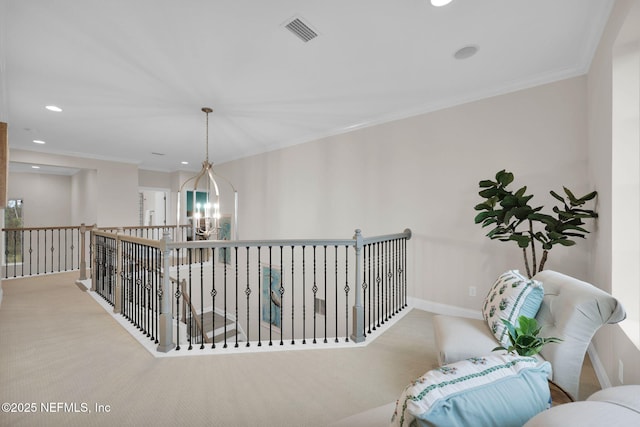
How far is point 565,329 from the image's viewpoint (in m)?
1.49

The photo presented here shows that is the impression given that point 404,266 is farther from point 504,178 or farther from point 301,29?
point 301,29

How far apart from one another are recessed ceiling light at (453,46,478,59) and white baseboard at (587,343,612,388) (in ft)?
8.98

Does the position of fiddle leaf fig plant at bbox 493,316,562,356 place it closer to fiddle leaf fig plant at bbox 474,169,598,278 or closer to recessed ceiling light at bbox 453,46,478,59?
fiddle leaf fig plant at bbox 474,169,598,278

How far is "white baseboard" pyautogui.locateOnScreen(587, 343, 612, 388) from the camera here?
1988mm

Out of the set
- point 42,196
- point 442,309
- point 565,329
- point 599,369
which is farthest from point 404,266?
point 42,196

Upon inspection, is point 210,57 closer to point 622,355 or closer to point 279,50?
point 279,50

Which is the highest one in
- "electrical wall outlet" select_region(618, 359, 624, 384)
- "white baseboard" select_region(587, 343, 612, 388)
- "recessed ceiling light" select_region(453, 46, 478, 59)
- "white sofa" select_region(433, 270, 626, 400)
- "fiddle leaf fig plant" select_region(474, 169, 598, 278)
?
"recessed ceiling light" select_region(453, 46, 478, 59)

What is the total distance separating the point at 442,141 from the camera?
356cm

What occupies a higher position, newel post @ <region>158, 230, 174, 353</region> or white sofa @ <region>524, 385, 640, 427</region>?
white sofa @ <region>524, 385, 640, 427</region>

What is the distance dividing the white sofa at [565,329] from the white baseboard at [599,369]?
2.73 feet

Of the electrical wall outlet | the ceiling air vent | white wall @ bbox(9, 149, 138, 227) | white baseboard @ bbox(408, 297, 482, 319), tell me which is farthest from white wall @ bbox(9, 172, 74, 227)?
the electrical wall outlet

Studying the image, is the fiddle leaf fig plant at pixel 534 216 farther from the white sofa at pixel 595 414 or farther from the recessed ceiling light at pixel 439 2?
the white sofa at pixel 595 414

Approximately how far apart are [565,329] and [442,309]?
6.95 ft

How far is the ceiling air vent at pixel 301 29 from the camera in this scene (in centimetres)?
211
